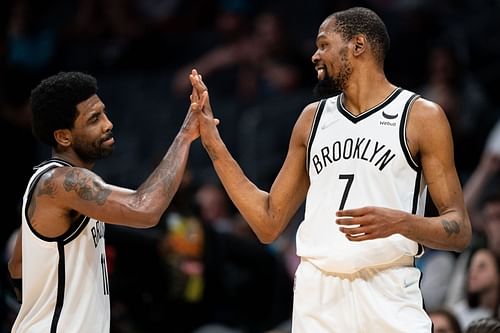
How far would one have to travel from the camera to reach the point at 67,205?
210 inches

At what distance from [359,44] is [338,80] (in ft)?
0.70

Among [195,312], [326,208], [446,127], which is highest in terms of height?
[446,127]

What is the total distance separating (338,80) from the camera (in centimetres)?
549

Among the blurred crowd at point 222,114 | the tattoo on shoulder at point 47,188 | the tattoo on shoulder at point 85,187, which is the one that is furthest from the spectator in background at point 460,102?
the tattoo on shoulder at point 47,188

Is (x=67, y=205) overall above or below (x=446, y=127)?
below

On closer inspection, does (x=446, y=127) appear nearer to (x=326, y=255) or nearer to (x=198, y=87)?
(x=326, y=255)

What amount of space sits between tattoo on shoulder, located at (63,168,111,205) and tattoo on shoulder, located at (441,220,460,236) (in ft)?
5.50

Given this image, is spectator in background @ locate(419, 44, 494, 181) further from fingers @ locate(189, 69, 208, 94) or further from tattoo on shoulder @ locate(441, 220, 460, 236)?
tattoo on shoulder @ locate(441, 220, 460, 236)

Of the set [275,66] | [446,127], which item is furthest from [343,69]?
[275,66]

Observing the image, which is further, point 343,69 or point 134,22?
point 134,22

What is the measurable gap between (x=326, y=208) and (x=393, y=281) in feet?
1.59

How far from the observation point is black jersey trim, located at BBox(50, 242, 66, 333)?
5254mm

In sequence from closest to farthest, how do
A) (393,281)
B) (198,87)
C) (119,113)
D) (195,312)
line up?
(393,281), (198,87), (195,312), (119,113)

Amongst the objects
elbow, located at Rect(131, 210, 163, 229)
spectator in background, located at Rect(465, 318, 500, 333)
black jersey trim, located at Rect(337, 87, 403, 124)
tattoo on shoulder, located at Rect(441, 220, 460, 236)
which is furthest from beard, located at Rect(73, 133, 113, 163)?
spectator in background, located at Rect(465, 318, 500, 333)
